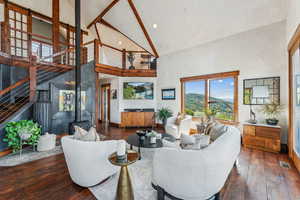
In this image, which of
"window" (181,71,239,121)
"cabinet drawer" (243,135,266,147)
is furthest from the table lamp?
"window" (181,71,239,121)

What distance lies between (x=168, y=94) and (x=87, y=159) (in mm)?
5043

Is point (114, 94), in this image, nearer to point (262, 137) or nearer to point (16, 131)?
point (16, 131)

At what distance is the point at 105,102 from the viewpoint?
830 cm

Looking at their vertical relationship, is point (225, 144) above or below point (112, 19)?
below

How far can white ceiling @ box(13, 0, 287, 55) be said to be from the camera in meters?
3.85

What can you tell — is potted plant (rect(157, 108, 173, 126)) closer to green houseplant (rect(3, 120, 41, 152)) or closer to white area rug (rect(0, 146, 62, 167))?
white area rug (rect(0, 146, 62, 167))

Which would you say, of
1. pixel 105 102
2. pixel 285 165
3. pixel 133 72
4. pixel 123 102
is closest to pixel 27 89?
pixel 123 102

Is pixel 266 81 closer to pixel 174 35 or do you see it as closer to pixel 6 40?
pixel 174 35

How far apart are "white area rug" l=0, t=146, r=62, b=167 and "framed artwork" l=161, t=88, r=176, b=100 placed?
179 inches

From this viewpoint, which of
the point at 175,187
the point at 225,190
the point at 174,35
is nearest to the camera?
the point at 175,187

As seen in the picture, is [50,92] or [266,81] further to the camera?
[50,92]

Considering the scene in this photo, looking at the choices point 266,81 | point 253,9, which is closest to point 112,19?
point 253,9

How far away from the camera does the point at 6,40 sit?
4.82 m

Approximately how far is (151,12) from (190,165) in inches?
214
